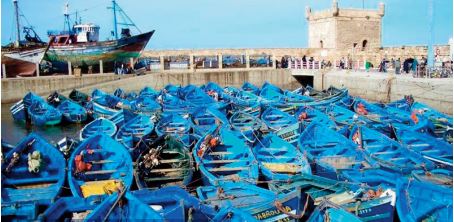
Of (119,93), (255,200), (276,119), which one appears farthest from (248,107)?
(255,200)

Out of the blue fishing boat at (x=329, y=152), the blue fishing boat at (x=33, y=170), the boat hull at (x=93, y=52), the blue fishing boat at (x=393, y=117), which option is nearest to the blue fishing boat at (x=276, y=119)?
the blue fishing boat at (x=329, y=152)

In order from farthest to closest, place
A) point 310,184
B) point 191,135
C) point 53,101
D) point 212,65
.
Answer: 1. point 212,65
2. point 53,101
3. point 191,135
4. point 310,184

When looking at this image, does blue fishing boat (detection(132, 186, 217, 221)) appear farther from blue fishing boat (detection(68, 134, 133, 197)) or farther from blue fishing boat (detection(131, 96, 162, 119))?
blue fishing boat (detection(131, 96, 162, 119))

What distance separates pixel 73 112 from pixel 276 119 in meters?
10.3

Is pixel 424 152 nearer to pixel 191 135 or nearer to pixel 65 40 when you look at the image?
pixel 191 135

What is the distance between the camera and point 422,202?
8336 millimetres

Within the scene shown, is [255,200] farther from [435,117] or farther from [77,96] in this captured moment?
[77,96]

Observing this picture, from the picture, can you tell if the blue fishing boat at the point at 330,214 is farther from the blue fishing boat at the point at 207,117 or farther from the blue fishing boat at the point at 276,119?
the blue fishing boat at the point at 207,117

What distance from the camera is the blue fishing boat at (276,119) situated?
17203 millimetres

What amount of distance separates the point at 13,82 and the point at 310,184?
946 inches

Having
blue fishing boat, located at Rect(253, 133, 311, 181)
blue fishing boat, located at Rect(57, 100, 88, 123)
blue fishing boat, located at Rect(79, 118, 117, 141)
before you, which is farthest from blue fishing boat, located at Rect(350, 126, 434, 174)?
blue fishing boat, located at Rect(57, 100, 88, 123)

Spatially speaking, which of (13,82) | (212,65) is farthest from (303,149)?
(212,65)

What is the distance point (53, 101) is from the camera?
79.6 feet

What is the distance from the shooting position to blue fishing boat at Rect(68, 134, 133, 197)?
10.0 meters
